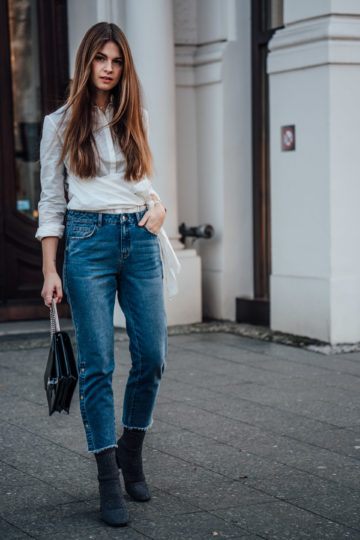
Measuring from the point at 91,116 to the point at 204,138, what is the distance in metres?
4.90

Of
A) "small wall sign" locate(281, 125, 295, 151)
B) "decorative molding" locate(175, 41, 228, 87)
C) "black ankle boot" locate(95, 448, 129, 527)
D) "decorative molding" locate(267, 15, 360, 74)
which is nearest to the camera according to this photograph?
"black ankle boot" locate(95, 448, 129, 527)

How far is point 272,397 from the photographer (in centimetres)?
567

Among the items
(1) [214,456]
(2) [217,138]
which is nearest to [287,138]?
(2) [217,138]

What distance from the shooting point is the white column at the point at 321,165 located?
7.15m

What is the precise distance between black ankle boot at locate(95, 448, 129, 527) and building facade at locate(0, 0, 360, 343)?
13.2ft

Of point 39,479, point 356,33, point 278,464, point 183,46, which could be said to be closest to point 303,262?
point 356,33

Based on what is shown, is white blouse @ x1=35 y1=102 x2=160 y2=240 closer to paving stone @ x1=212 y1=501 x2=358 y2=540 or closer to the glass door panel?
paving stone @ x1=212 y1=501 x2=358 y2=540

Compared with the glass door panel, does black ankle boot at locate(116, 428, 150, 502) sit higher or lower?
lower

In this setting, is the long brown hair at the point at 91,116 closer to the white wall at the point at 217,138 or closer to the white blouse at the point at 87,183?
the white blouse at the point at 87,183

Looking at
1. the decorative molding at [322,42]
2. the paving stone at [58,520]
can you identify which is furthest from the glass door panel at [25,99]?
the paving stone at [58,520]

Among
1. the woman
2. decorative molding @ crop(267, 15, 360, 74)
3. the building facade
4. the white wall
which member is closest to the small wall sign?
the building facade

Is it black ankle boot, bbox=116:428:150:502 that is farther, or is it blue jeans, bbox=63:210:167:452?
black ankle boot, bbox=116:428:150:502

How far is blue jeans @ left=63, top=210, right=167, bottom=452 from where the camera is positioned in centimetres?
367

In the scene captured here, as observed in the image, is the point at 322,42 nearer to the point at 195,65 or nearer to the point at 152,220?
the point at 195,65
